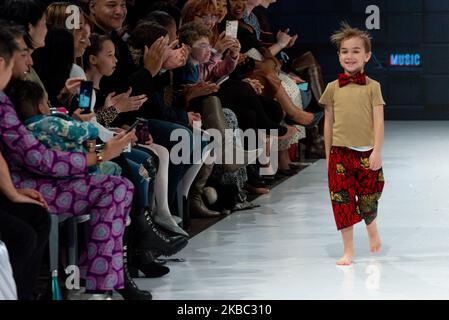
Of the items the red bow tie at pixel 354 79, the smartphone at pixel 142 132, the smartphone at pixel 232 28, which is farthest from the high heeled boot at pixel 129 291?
the smartphone at pixel 232 28

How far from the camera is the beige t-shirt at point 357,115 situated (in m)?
4.86

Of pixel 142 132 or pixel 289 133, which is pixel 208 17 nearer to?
pixel 289 133

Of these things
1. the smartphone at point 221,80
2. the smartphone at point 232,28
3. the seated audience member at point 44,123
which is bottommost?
the smartphone at point 221,80

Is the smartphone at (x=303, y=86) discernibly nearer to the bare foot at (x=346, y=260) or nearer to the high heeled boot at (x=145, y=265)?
the bare foot at (x=346, y=260)

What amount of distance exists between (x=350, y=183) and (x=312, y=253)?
37cm

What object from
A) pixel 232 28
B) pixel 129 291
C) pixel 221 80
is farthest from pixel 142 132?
pixel 232 28

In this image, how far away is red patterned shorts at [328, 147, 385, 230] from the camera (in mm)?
4879

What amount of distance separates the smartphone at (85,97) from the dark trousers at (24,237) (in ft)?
2.35

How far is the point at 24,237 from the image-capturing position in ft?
11.7

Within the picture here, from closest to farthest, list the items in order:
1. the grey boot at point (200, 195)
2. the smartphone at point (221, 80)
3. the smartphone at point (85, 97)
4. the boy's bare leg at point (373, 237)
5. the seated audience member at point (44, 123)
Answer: the seated audience member at point (44, 123)
the smartphone at point (85, 97)
the boy's bare leg at point (373, 237)
the grey boot at point (200, 195)
the smartphone at point (221, 80)

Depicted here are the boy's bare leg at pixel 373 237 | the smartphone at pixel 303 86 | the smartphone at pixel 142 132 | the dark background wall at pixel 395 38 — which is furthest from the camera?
the dark background wall at pixel 395 38

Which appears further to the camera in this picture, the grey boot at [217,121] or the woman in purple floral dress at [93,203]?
the grey boot at [217,121]

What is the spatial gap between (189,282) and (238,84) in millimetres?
2240

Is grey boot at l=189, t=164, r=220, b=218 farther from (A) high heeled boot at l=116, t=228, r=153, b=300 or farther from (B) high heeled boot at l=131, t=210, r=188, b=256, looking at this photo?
(A) high heeled boot at l=116, t=228, r=153, b=300
